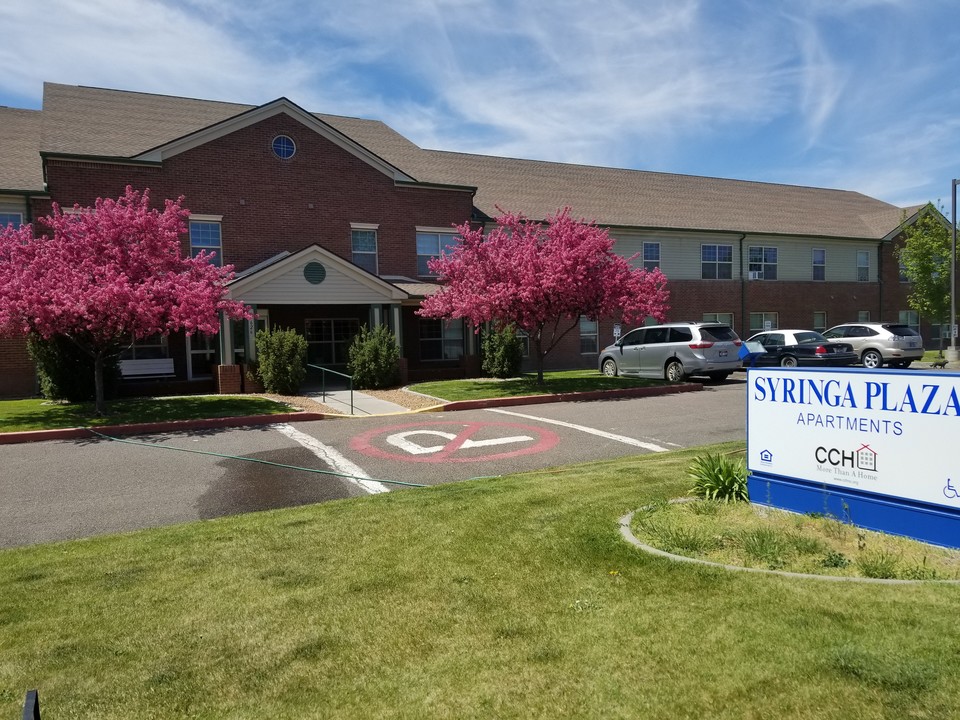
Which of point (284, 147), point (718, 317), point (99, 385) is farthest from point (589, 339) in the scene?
point (99, 385)

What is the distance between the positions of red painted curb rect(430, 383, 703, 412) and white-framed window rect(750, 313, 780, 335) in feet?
50.5

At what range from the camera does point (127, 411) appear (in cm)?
1480

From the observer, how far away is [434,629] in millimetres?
3865

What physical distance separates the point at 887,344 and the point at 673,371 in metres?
8.44

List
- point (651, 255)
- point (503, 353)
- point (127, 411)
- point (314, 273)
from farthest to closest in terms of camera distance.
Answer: point (651, 255), point (503, 353), point (314, 273), point (127, 411)

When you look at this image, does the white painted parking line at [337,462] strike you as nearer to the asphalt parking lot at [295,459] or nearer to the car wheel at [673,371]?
the asphalt parking lot at [295,459]

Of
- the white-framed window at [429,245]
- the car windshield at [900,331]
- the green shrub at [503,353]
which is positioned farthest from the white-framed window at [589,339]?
the car windshield at [900,331]

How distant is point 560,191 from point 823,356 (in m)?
13.8

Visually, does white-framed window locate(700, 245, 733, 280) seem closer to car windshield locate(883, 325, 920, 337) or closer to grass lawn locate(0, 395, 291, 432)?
car windshield locate(883, 325, 920, 337)

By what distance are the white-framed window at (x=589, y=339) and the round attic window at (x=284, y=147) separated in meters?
13.0

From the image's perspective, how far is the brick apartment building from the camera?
19469mm

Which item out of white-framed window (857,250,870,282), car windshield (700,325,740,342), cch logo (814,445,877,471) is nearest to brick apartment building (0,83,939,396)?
white-framed window (857,250,870,282)

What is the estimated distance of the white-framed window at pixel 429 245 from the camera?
24.0m

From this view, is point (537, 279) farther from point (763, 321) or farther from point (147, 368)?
point (763, 321)
